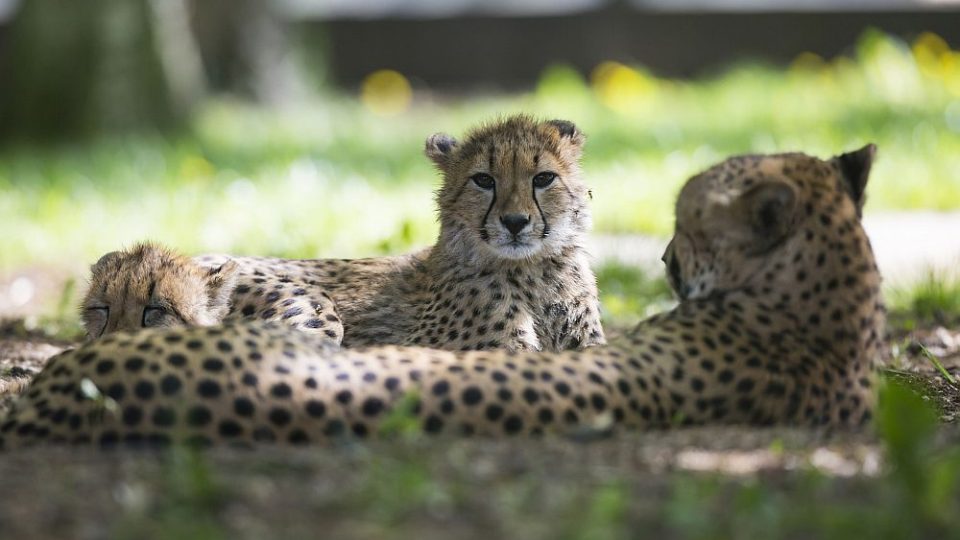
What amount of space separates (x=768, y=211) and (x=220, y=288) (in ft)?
7.00

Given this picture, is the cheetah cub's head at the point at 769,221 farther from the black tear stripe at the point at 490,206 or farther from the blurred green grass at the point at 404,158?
the blurred green grass at the point at 404,158

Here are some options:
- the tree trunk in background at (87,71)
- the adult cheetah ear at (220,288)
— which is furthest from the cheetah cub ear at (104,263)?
the tree trunk in background at (87,71)

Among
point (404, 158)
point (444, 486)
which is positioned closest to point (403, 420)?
point (444, 486)

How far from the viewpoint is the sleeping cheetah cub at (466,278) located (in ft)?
17.7

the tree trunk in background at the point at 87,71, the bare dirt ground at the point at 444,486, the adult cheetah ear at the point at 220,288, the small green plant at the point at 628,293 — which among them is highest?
the tree trunk in background at the point at 87,71

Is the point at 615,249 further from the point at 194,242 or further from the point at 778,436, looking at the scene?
the point at 778,436

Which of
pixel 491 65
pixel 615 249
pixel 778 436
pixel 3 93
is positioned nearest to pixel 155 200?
pixel 615 249

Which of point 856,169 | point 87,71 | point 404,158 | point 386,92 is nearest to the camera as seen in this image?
point 856,169

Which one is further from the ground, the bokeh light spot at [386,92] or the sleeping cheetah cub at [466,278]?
the bokeh light spot at [386,92]

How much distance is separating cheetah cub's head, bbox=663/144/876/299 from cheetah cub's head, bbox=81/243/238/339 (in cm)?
174

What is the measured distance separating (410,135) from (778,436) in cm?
890

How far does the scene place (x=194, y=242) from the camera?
27.0 ft

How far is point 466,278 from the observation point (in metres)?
5.74

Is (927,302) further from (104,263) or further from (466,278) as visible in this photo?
(104,263)
